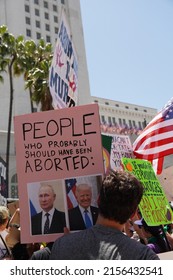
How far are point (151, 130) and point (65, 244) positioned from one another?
173 inches

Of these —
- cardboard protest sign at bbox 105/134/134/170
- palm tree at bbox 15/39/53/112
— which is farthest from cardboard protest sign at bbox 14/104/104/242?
palm tree at bbox 15/39/53/112

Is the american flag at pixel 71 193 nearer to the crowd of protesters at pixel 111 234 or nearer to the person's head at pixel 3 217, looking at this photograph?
the crowd of protesters at pixel 111 234

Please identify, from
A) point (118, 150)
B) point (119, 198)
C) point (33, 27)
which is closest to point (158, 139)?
point (118, 150)

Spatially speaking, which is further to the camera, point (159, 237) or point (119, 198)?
point (159, 237)

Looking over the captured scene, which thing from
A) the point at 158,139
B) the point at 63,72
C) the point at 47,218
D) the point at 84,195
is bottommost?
the point at 47,218

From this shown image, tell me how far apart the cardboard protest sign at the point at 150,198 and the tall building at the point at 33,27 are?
49.0 metres

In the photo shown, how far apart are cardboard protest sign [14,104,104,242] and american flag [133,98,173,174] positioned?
124 inches

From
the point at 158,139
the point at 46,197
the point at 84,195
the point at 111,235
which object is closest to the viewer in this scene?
the point at 111,235

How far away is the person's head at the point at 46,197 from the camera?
9.26 feet

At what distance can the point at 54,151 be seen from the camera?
9.95ft

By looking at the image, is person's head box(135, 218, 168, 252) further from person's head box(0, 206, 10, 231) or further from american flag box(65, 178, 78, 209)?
person's head box(0, 206, 10, 231)

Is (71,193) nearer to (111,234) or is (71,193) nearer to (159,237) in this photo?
(111,234)

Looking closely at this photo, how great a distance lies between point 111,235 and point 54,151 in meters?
1.16
